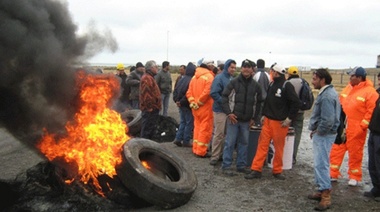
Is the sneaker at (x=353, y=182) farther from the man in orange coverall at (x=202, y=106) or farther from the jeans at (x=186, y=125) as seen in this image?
the jeans at (x=186, y=125)

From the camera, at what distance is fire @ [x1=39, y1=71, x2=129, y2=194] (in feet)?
20.0

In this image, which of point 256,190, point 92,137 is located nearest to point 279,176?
point 256,190

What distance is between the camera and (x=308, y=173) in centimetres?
823

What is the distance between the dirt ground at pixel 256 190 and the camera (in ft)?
20.3

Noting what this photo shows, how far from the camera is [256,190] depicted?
22.9ft

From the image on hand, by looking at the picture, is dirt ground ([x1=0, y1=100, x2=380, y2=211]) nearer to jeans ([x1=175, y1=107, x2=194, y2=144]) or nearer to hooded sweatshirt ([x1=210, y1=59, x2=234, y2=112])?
jeans ([x1=175, y1=107, x2=194, y2=144])

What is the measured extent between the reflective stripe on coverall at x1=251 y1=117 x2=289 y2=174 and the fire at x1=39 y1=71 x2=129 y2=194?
8.78ft

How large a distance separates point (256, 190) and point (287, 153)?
4.97 feet

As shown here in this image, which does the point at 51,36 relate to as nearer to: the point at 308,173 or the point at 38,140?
the point at 38,140

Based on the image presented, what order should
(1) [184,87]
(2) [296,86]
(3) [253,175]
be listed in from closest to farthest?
1. (3) [253,175]
2. (2) [296,86]
3. (1) [184,87]

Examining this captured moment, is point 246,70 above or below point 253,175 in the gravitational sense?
above

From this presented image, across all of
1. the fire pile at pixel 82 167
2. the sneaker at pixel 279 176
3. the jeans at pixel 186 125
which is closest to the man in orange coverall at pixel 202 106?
the jeans at pixel 186 125

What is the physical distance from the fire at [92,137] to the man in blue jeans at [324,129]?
10.5 ft

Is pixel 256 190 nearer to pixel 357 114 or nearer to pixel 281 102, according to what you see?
pixel 281 102
